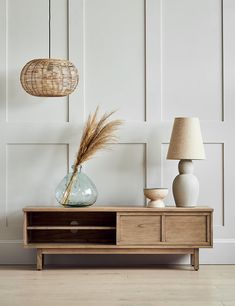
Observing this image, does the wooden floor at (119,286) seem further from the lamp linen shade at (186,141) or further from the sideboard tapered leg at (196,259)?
the lamp linen shade at (186,141)

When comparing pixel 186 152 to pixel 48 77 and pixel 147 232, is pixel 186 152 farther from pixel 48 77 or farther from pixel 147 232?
pixel 48 77

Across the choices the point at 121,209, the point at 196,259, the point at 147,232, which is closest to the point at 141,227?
the point at 147,232

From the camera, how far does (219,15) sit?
491cm

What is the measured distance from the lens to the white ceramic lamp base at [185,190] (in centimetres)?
456

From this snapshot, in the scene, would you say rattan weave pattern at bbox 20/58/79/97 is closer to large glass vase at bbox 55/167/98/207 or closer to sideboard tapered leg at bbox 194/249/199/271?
large glass vase at bbox 55/167/98/207

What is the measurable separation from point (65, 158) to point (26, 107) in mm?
469

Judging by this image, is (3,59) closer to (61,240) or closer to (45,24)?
(45,24)

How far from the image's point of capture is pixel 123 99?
193 inches

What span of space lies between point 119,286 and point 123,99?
1.50 meters

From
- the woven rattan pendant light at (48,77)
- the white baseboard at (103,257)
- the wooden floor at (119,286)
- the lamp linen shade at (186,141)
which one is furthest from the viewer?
the white baseboard at (103,257)

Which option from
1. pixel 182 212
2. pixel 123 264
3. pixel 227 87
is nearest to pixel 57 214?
pixel 123 264

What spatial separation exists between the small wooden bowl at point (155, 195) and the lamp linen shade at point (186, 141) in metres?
0.24

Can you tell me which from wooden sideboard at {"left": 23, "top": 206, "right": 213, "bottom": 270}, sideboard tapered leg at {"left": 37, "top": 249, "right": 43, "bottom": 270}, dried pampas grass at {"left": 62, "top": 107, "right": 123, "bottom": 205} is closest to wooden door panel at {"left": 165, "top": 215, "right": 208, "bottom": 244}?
wooden sideboard at {"left": 23, "top": 206, "right": 213, "bottom": 270}

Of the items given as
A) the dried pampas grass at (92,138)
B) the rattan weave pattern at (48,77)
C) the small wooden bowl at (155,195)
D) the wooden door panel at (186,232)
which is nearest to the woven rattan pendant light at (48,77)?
the rattan weave pattern at (48,77)
